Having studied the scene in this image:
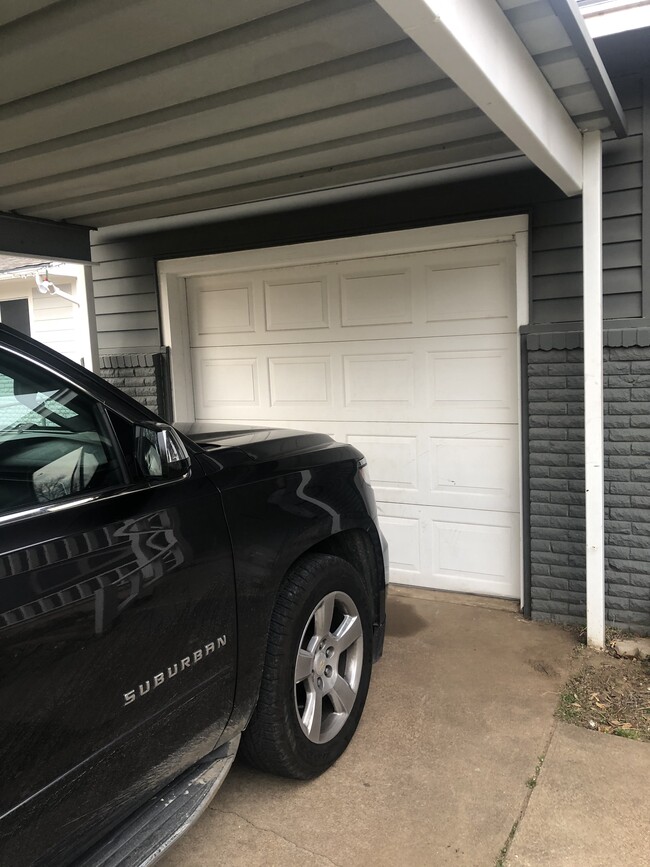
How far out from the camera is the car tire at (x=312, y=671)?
2.49 m

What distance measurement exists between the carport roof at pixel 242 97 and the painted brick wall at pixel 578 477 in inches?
49.3

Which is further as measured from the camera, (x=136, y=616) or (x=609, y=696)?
(x=609, y=696)

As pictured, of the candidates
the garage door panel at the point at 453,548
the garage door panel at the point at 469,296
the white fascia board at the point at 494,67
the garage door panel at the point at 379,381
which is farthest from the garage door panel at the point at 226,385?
the white fascia board at the point at 494,67

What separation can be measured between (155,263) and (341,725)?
4.04m

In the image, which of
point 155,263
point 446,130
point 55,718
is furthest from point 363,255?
point 55,718

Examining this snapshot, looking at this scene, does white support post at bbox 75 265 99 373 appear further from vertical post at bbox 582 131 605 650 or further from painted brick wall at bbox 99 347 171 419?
vertical post at bbox 582 131 605 650

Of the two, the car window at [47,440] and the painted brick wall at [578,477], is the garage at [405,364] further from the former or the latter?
the car window at [47,440]

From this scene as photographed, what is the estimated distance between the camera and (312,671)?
2686 millimetres

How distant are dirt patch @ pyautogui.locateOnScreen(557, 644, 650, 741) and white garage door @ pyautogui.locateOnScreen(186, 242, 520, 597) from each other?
3.33 ft

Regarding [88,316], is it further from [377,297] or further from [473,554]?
[473,554]

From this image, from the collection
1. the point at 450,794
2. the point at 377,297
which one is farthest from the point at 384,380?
the point at 450,794

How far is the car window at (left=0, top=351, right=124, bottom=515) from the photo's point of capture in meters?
1.79

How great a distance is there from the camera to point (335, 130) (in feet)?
11.2

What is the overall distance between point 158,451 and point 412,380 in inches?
122
